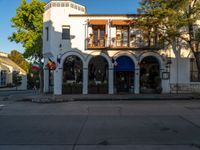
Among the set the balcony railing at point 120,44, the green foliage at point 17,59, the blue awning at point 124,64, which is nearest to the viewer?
the balcony railing at point 120,44

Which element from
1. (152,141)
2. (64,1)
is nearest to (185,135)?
(152,141)

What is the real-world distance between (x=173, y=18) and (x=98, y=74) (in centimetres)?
974

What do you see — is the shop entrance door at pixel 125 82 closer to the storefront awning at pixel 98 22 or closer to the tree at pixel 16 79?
the storefront awning at pixel 98 22

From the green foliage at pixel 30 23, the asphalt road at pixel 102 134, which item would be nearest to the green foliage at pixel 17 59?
the green foliage at pixel 30 23

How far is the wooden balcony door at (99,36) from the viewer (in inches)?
1312

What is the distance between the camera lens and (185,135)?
35.0ft

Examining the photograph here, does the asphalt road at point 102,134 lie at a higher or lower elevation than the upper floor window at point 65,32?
lower

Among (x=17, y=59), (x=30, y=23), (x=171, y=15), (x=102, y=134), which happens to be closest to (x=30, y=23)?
(x=30, y=23)

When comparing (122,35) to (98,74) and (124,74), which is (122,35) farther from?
(98,74)

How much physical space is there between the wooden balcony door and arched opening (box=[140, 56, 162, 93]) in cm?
469

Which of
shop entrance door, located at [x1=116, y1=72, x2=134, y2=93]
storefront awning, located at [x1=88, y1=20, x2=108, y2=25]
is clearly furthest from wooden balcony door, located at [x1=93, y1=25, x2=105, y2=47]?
shop entrance door, located at [x1=116, y1=72, x2=134, y2=93]

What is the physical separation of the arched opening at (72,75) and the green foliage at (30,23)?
1404cm

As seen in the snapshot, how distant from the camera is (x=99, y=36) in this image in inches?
1318

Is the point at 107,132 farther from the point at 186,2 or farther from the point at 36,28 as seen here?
the point at 36,28
